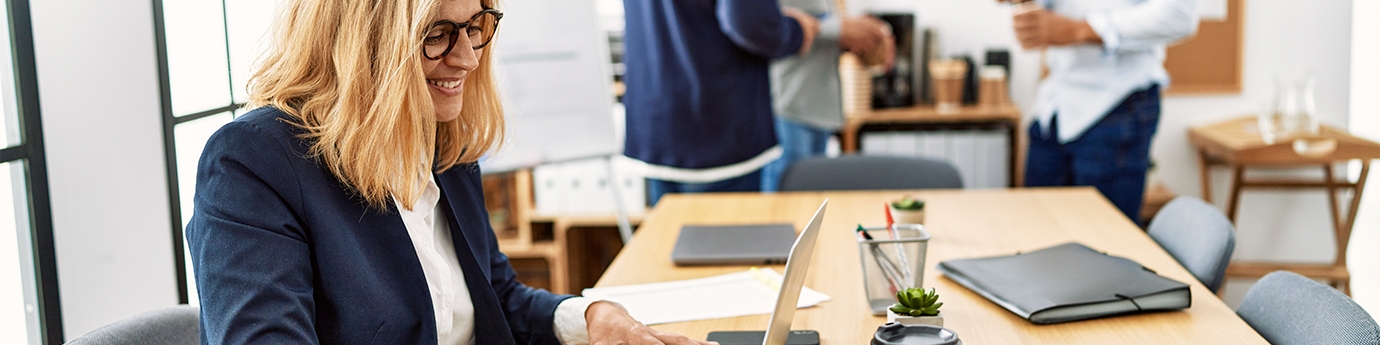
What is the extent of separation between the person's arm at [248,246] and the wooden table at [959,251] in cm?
53

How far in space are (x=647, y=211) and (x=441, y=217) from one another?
2.34m

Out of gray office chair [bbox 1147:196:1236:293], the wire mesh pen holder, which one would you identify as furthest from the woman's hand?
gray office chair [bbox 1147:196:1236:293]

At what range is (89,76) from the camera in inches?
61.1

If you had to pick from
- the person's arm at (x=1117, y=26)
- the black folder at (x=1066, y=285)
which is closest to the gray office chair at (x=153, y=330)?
the black folder at (x=1066, y=285)

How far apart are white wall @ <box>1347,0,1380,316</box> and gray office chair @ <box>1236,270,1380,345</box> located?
230 cm

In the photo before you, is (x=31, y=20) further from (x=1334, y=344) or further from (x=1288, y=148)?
(x=1288, y=148)

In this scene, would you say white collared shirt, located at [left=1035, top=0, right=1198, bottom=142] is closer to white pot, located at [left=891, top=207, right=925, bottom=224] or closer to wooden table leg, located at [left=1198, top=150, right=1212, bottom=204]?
white pot, located at [left=891, top=207, right=925, bottom=224]

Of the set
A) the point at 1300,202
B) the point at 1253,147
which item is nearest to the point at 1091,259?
the point at 1253,147

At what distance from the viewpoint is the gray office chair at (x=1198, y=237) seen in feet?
5.52

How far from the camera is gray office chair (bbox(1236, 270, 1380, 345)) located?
1.16m

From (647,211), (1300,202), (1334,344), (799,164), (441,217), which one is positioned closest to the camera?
(1334,344)

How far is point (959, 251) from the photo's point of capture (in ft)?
5.93

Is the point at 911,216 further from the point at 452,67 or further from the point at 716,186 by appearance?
the point at 452,67

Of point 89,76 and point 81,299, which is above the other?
point 89,76
